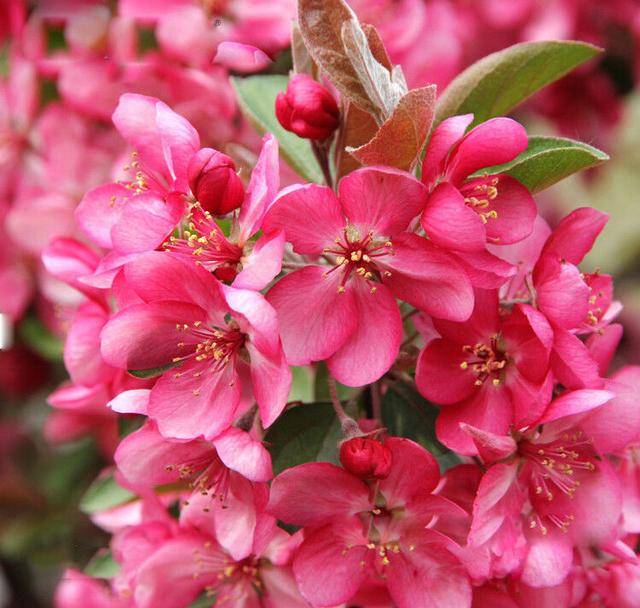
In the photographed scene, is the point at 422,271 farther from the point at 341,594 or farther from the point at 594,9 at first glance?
the point at 594,9

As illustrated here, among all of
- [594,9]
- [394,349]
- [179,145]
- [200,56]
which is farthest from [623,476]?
[594,9]

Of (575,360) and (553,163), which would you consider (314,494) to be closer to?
(575,360)

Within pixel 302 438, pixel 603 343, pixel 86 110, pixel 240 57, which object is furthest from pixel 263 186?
pixel 86 110

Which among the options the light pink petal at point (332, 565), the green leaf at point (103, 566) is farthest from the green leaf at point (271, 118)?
the green leaf at point (103, 566)

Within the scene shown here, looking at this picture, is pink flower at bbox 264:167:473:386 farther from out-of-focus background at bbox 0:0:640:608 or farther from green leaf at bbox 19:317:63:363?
green leaf at bbox 19:317:63:363

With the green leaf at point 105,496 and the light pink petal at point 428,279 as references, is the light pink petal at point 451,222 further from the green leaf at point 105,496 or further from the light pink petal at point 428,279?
the green leaf at point 105,496
